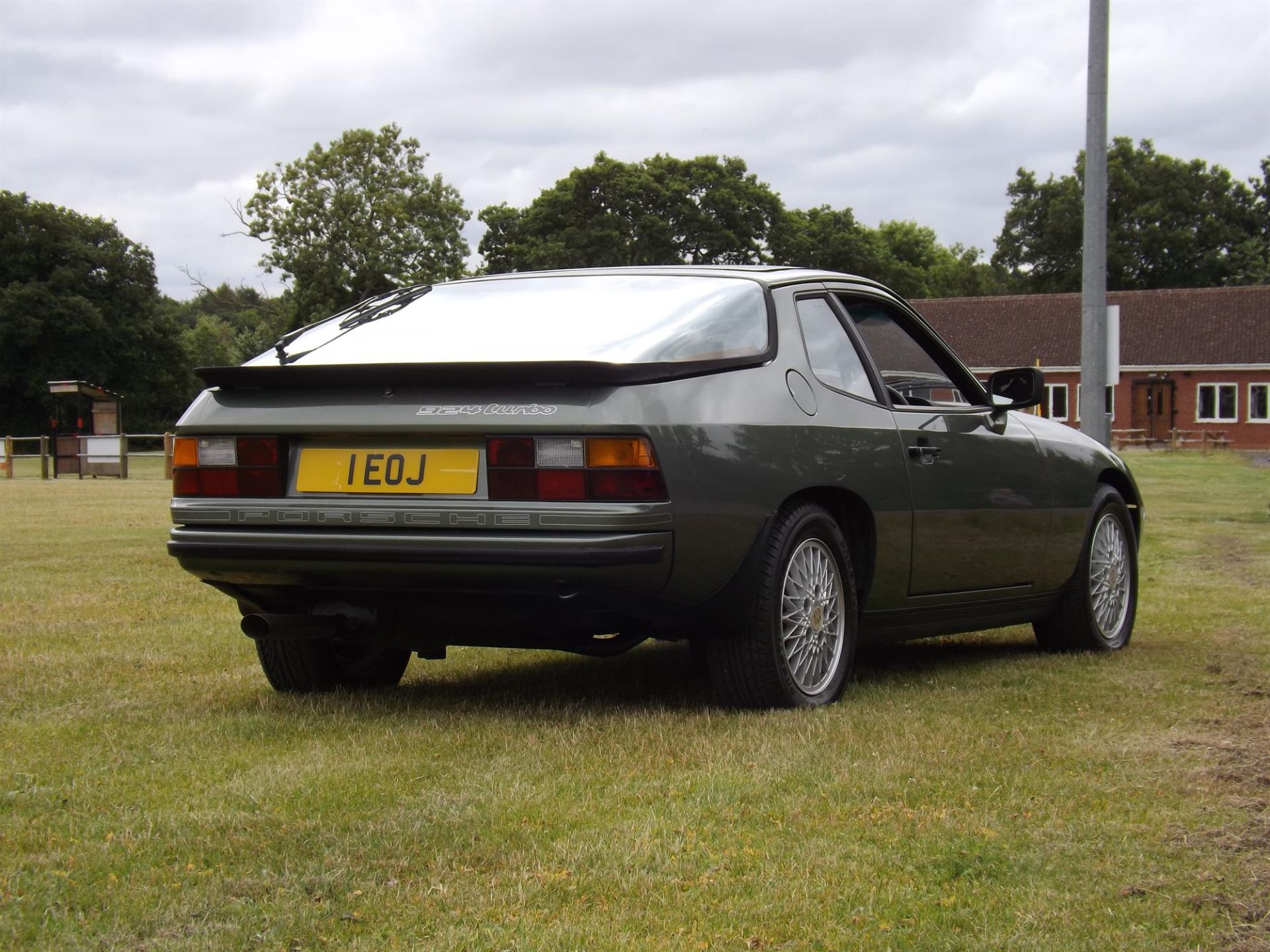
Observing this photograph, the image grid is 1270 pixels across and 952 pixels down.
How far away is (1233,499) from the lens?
24578 millimetres

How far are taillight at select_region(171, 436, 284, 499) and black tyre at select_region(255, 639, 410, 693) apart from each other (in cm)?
64

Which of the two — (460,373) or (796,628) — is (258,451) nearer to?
(460,373)

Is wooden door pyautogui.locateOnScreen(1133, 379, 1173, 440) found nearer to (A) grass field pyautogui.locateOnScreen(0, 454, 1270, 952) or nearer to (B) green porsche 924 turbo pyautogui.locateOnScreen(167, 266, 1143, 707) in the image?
(A) grass field pyautogui.locateOnScreen(0, 454, 1270, 952)

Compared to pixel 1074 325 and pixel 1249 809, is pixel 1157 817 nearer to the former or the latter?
pixel 1249 809

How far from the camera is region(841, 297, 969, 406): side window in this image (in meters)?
6.66

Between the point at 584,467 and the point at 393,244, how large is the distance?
6695 cm

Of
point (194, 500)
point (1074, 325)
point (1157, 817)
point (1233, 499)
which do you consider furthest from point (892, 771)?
point (1074, 325)

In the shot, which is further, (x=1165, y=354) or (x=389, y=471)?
(x=1165, y=354)

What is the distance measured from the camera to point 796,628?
5770 mm

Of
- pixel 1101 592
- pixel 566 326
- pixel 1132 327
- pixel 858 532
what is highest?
pixel 1132 327

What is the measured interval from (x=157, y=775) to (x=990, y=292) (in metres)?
96.2

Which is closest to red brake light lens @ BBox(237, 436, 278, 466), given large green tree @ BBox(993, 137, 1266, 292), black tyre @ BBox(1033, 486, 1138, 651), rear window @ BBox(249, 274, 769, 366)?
rear window @ BBox(249, 274, 769, 366)

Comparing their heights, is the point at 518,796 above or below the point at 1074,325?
below

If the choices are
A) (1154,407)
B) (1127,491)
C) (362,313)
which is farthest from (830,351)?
(1154,407)
